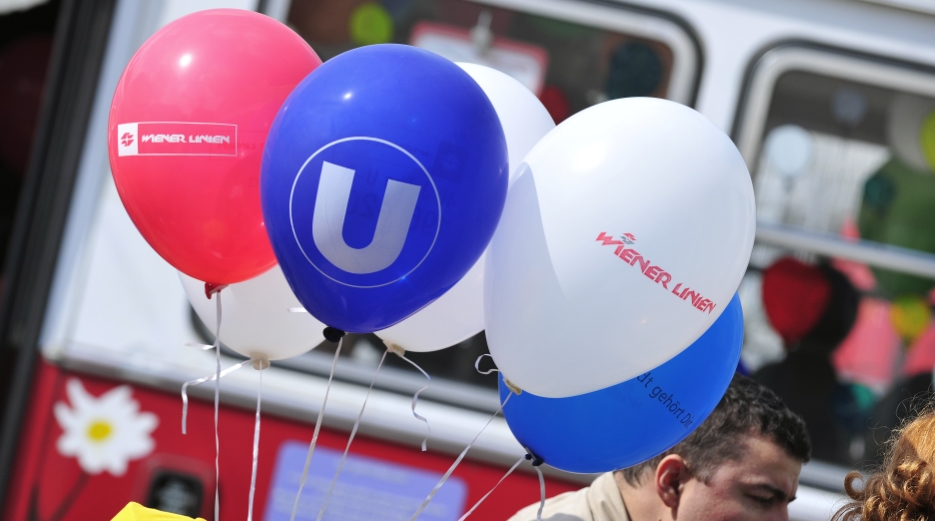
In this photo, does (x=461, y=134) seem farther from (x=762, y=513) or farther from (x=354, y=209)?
(x=762, y=513)

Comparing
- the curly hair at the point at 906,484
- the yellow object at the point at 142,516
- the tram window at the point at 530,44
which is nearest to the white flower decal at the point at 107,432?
the tram window at the point at 530,44

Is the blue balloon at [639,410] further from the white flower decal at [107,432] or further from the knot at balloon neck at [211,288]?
the white flower decal at [107,432]

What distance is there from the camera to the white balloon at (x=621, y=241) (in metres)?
1.26

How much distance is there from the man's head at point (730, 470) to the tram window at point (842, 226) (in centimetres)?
62

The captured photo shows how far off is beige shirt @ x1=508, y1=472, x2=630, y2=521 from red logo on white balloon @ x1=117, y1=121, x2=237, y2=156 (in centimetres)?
89

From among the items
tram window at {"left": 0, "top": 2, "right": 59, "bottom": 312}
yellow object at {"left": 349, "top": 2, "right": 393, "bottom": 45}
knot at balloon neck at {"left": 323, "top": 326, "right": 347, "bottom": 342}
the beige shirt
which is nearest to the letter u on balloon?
knot at balloon neck at {"left": 323, "top": 326, "right": 347, "bottom": 342}

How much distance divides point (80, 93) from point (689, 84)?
1622 millimetres

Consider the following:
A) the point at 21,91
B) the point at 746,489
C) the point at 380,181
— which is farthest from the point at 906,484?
the point at 21,91

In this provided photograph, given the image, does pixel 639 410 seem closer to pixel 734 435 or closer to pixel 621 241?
pixel 621 241

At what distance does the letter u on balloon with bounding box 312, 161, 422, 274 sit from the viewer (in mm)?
1223

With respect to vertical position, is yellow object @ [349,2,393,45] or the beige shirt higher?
yellow object @ [349,2,393,45]

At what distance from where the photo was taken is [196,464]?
2361 mm

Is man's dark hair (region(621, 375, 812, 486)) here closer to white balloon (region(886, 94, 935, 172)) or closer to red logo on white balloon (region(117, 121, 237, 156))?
white balloon (region(886, 94, 935, 172))

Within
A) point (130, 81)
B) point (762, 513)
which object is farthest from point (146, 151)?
point (762, 513)
